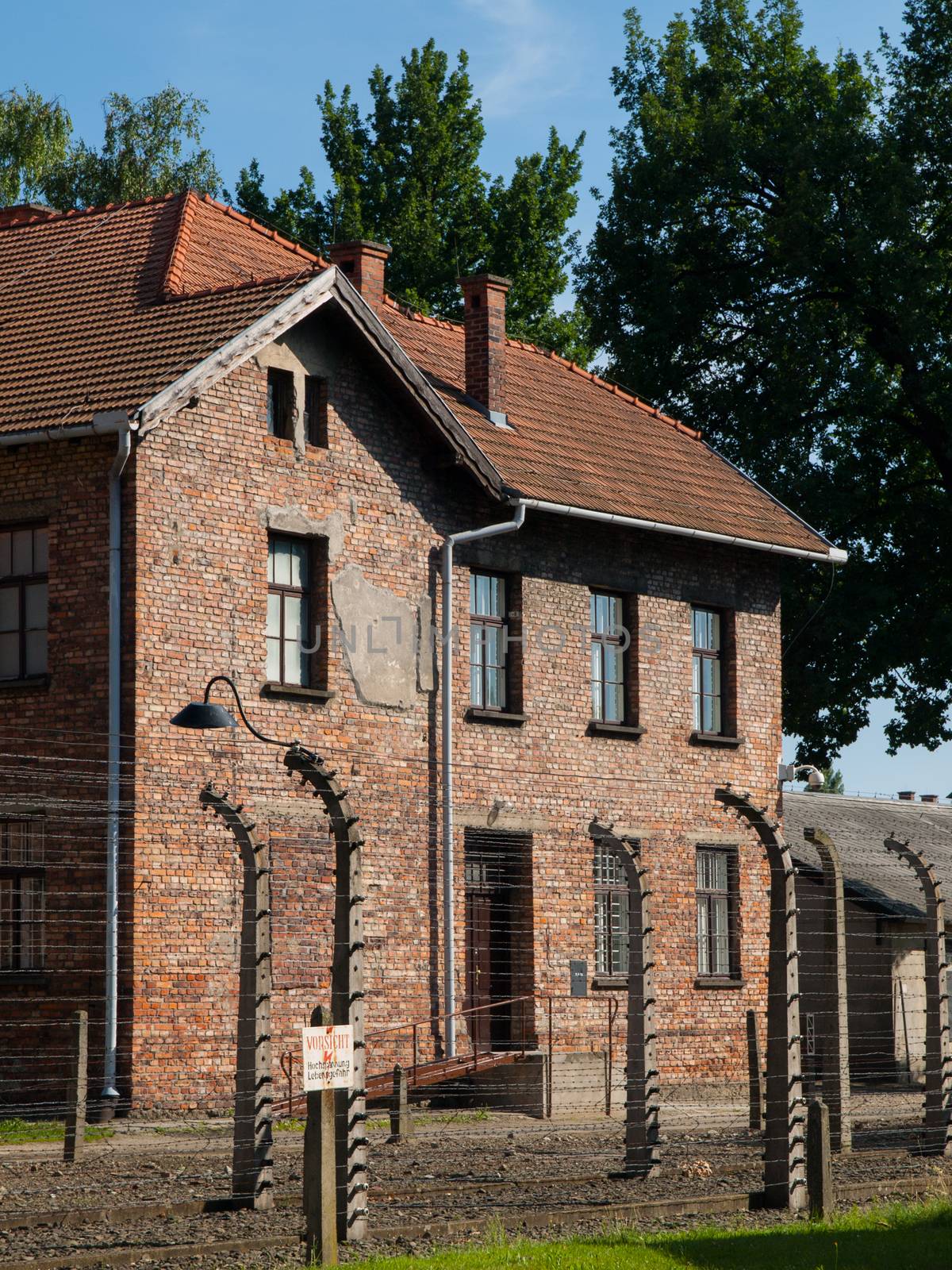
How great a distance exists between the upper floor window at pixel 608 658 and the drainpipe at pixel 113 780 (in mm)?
7863

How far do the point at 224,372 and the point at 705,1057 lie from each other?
1164 cm

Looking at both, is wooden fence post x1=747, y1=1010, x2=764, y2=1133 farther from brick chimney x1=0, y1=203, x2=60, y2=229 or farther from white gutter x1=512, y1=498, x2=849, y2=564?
brick chimney x1=0, y1=203, x2=60, y2=229

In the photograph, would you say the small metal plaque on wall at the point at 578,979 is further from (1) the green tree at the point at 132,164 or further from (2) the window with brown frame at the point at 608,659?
(1) the green tree at the point at 132,164

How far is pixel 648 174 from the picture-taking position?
39219mm

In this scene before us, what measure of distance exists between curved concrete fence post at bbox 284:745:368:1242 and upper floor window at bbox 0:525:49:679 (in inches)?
404

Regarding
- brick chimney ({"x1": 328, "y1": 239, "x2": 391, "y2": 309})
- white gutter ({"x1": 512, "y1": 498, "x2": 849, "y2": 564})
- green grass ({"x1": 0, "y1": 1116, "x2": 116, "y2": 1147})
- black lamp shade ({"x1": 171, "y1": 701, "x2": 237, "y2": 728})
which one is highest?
brick chimney ({"x1": 328, "y1": 239, "x2": 391, "y2": 309})

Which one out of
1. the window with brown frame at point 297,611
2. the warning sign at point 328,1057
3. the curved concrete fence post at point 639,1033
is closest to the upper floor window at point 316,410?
the window with brown frame at point 297,611

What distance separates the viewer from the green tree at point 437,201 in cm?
4697

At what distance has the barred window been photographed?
87.8ft

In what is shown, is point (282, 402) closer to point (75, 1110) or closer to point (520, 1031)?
point (520, 1031)

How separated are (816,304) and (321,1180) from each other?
29835mm

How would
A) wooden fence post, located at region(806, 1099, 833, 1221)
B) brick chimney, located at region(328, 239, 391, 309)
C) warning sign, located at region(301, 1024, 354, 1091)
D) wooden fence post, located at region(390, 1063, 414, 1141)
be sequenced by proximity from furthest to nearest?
1. brick chimney, located at region(328, 239, 391, 309)
2. wooden fence post, located at region(390, 1063, 414, 1141)
3. wooden fence post, located at region(806, 1099, 833, 1221)
4. warning sign, located at region(301, 1024, 354, 1091)

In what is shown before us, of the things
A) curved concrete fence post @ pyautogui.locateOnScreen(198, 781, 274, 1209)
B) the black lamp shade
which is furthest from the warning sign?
the black lamp shade

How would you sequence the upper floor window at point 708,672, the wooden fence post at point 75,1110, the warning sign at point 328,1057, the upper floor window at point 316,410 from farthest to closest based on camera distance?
the upper floor window at point 708,672 < the upper floor window at point 316,410 < the wooden fence post at point 75,1110 < the warning sign at point 328,1057
